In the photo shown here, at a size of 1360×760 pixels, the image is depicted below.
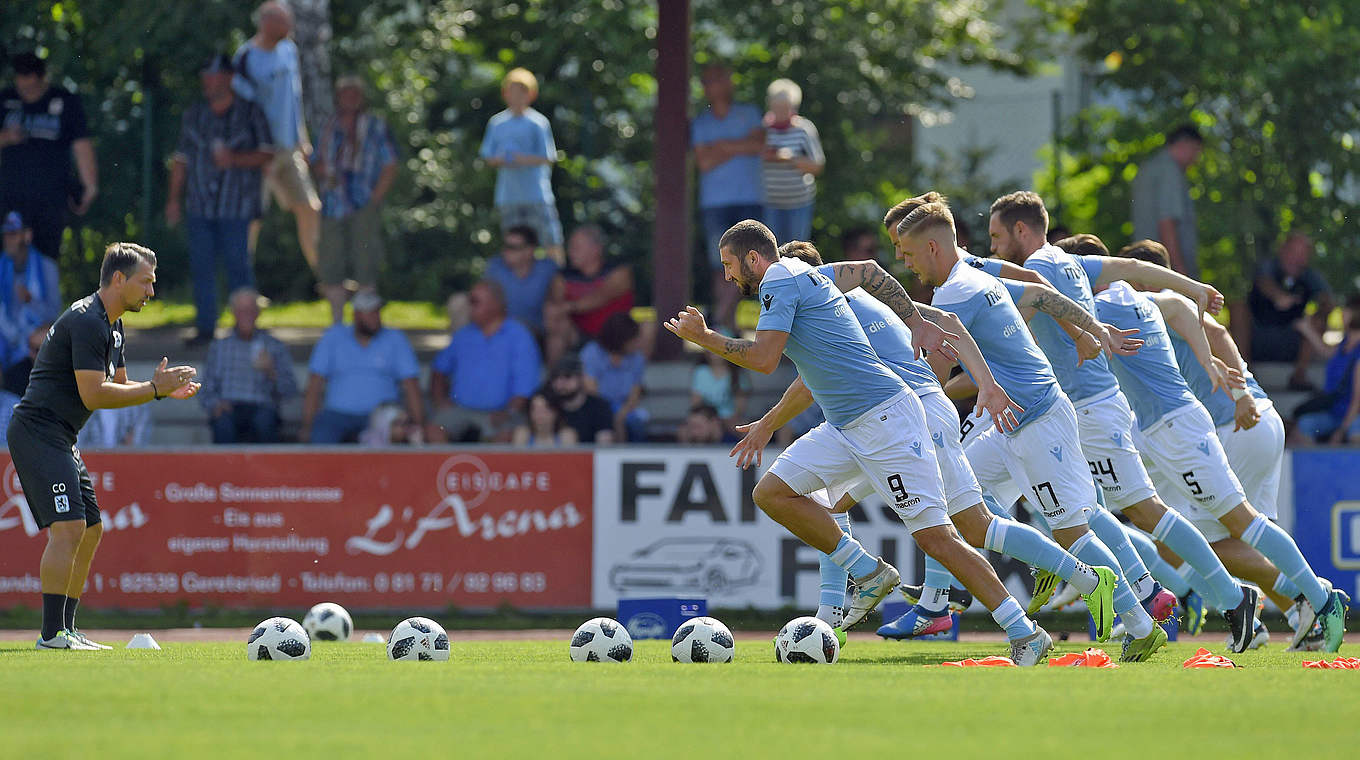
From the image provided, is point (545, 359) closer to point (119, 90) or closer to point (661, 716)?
point (119, 90)

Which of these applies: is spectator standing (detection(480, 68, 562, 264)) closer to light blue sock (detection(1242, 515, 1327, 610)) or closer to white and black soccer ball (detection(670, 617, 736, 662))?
white and black soccer ball (detection(670, 617, 736, 662))

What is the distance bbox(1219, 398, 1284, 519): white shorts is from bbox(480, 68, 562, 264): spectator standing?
Answer: 25.6ft

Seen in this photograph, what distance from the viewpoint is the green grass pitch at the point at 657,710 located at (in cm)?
601

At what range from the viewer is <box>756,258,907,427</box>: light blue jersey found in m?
9.26

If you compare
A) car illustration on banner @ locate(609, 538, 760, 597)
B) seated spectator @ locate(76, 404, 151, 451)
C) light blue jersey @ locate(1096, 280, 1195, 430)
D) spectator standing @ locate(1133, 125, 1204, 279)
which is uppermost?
spectator standing @ locate(1133, 125, 1204, 279)

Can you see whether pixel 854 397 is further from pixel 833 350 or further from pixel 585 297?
pixel 585 297

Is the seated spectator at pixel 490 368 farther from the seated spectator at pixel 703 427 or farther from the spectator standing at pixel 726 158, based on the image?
the spectator standing at pixel 726 158

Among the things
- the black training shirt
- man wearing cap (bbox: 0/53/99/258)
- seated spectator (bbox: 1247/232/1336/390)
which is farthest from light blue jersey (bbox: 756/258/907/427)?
man wearing cap (bbox: 0/53/99/258)

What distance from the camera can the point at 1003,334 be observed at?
381 inches

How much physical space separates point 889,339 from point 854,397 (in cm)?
74

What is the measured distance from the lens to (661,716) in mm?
6773

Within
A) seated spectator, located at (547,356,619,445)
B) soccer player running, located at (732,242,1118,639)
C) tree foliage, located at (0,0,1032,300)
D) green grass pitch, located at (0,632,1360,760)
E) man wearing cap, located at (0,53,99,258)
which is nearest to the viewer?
green grass pitch, located at (0,632,1360,760)

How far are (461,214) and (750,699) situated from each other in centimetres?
1730

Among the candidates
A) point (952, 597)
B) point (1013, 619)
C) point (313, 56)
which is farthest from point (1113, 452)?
point (313, 56)
